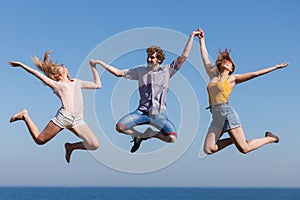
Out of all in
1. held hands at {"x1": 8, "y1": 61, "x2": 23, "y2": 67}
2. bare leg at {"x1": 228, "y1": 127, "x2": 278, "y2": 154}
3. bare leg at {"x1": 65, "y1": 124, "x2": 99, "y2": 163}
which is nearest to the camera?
held hands at {"x1": 8, "y1": 61, "x2": 23, "y2": 67}

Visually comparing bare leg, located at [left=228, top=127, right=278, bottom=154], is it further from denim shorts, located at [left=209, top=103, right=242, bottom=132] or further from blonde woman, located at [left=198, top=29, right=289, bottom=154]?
denim shorts, located at [left=209, top=103, right=242, bottom=132]

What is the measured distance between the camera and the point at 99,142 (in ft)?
51.3

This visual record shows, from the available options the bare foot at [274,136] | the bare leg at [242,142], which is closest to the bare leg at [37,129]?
the bare leg at [242,142]

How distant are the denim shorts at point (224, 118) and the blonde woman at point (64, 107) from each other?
3260mm

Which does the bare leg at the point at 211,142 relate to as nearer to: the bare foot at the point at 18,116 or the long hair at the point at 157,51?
the long hair at the point at 157,51

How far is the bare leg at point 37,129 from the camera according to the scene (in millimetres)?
15594

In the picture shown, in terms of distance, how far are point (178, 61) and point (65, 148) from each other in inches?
164

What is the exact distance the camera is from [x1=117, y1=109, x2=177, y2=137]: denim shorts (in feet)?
50.3

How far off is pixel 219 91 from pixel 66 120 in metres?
4.24

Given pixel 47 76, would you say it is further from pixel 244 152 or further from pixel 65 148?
pixel 244 152

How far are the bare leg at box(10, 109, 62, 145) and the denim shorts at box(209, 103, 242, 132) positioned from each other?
424 cm

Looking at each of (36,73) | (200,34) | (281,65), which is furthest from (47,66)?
(281,65)

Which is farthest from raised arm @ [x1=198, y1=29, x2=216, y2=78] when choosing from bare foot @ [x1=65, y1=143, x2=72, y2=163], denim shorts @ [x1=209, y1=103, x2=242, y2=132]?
bare foot @ [x1=65, y1=143, x2=72, y2=163]

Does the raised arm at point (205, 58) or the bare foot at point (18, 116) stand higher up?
the raised arm at point (205, 58)
